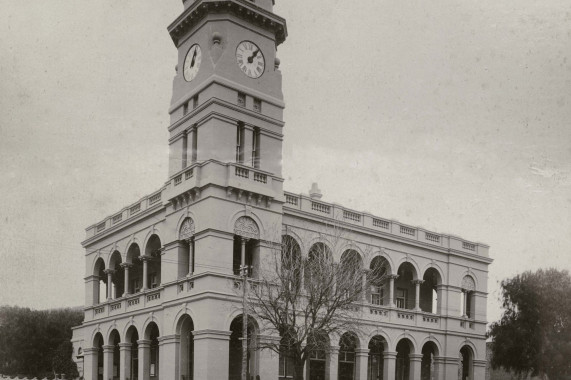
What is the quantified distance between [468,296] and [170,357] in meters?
19.8

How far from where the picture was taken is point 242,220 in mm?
29297

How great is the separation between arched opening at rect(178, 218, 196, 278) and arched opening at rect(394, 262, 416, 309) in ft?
43.9

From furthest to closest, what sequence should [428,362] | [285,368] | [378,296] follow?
1. [428,362]
2. [378,296]
3. [285,368]

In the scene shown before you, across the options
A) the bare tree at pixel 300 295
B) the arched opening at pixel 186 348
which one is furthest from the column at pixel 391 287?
the arched opening at pixel 186 348

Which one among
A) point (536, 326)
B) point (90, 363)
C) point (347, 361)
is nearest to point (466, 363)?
point (536, 326)

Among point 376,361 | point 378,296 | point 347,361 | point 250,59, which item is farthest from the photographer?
point 378,296

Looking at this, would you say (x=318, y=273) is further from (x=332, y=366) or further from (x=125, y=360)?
(x=125, y=360)

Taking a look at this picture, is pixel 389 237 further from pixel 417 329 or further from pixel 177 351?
pixel 177 351

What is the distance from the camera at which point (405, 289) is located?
38875mm

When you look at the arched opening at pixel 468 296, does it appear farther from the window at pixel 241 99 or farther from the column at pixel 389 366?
the window at pixel 241 99

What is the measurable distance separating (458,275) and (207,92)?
61.8 feet

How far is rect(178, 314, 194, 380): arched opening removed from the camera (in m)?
29.4

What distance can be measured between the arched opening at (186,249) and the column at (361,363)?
9934 mm

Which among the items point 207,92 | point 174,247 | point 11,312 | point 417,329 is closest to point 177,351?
point 174,247
